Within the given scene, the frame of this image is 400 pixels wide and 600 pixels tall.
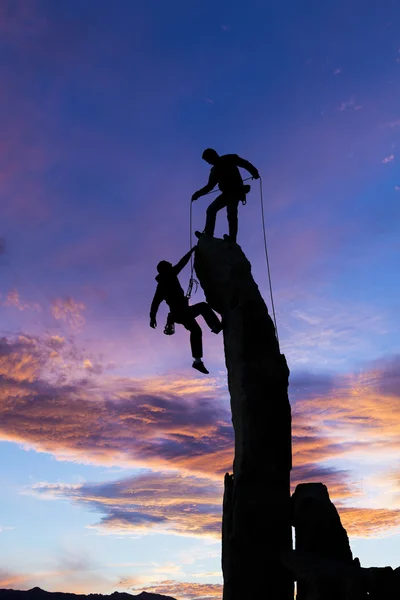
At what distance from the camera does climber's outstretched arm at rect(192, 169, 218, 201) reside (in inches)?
618

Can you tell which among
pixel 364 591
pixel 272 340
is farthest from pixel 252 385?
pixel 364 591

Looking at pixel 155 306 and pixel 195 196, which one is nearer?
pixel 155 306

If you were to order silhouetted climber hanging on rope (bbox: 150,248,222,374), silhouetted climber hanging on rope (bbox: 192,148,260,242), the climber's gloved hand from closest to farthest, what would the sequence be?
silhouetted climber hanging on rope (bbox: 150,248,222,374) → silhouetted climber hanging on rope (bbox: 192,148,260,242) → the climber's gloved hand

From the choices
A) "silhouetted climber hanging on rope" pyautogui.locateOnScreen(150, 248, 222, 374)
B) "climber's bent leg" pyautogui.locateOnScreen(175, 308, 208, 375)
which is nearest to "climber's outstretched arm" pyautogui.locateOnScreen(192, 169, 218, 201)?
"silhouetted climber hanging on rope" pyautogui.locateOnScreen(150, 248, 222, 374)

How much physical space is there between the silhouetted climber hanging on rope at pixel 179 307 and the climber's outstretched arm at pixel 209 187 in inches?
70.6

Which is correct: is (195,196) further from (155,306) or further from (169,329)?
(169,329)

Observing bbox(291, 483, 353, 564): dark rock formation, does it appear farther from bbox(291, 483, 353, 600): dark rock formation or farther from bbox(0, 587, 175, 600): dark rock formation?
bbox(0, 587, 175, 600): dark rock formation

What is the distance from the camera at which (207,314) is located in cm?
1411

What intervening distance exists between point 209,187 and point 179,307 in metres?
3.58

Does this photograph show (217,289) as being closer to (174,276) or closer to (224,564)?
(174,276)

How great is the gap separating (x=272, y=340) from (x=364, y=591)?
17.0 feet

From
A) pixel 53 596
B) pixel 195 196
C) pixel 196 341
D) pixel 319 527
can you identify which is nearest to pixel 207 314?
pixel 196 341

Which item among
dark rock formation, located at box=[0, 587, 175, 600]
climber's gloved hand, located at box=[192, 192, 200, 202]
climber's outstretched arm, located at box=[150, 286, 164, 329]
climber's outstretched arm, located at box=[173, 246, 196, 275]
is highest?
climber's gloved hand, located at box=[192, 192, 200, 202]

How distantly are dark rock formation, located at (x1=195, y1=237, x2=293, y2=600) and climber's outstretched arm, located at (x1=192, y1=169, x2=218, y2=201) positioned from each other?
3.24 meters
